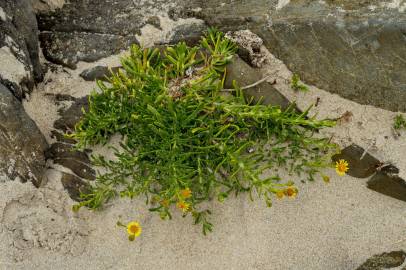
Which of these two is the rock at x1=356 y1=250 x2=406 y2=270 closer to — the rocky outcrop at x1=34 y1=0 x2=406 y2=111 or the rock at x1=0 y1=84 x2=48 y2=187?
the rocky outcrop at x1=34 y1=0 x2=406 y2=111

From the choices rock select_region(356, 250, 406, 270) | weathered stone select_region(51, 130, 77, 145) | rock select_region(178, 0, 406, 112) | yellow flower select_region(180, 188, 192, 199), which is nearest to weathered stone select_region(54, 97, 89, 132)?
weathered stone select_region(51, 130, 77, 145)

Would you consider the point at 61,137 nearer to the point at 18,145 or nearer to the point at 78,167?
the point at 78,167

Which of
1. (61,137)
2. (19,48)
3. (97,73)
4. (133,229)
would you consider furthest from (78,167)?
(19,48)

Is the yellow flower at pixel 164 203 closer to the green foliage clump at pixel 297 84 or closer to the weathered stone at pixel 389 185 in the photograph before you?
the green foliage clump at pixel 297 84

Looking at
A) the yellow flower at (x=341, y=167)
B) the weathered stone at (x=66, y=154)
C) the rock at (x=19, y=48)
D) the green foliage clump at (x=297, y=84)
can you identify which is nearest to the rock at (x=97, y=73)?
the rock at (x=19, y=48)

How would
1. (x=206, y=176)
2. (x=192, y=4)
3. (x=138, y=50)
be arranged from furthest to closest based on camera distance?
(x=192, y=4) < (x=138, y=50) < (x=206, y=176)

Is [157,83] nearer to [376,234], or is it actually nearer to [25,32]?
[25,32]

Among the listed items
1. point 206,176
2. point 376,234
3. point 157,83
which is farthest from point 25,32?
point 376,234
